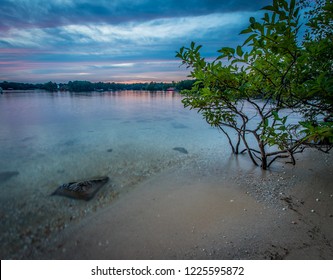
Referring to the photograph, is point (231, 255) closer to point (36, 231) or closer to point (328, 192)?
point (328, 192)

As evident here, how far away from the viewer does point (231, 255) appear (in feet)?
9.17

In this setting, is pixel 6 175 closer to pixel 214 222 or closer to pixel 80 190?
pixel 80 190

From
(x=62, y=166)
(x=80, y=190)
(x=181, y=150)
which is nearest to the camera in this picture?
(x=80, y=190)

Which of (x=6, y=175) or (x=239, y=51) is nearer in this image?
(x=239, y=51)

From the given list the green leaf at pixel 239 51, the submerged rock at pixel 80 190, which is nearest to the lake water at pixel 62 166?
the submerged rock at pixel 80 190

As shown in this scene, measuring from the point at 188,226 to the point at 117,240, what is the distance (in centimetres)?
132

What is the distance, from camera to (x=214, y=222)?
3510mm

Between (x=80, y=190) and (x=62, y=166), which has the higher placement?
(x=80, y=190)

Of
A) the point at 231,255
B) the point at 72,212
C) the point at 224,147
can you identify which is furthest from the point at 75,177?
the point at 224,147

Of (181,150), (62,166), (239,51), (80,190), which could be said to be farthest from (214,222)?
(62,166)

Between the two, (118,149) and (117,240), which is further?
(118,149)

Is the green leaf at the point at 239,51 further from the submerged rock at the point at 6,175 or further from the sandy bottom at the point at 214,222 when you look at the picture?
the submerged rock at the point at 6,175

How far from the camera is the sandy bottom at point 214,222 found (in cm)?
290

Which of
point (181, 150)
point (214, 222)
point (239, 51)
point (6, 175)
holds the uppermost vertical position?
point (239, 51)
